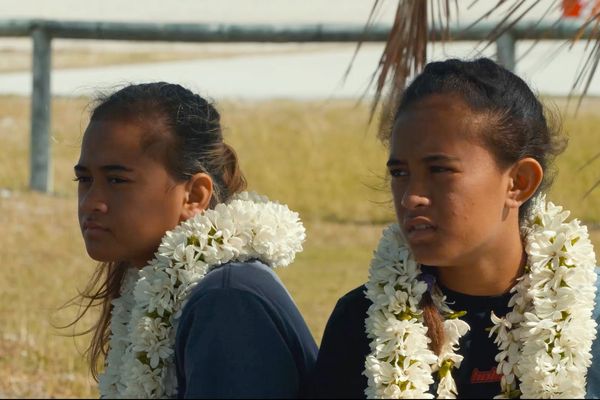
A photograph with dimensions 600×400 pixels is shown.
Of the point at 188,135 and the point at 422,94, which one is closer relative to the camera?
the point at 422,94

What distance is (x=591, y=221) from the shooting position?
7113 mm

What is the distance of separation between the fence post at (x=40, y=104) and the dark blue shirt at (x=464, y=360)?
15.7 feet

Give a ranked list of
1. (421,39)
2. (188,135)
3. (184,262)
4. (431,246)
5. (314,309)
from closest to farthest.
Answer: (431,246), (184,262), (188,135), (421,39), (314,309)

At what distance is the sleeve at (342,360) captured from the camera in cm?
285

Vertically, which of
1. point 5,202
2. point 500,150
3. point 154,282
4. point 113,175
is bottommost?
point 5,202

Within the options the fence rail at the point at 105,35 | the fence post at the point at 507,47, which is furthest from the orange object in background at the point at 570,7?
the fence rail at the point at 105,35

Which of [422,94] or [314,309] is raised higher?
[422,94]

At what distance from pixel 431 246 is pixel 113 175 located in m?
0.79

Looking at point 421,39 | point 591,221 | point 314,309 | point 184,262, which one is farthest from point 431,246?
point 591,221

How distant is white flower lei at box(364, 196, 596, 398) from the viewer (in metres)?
2.81

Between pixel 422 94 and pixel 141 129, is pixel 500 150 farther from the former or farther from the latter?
pixel 141 129

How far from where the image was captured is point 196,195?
10.5ft

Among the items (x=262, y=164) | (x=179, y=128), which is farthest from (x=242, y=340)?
(x=262, y=164)

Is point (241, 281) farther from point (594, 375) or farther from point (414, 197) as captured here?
point (594, 375)
